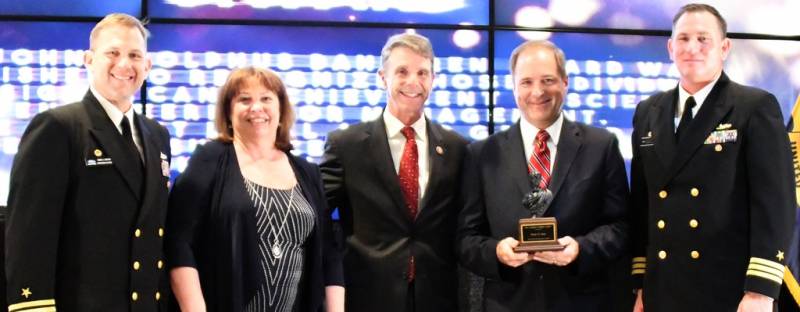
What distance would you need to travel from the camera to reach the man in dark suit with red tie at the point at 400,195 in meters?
3.50

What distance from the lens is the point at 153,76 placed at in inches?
206

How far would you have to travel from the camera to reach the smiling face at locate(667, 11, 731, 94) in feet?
10.7

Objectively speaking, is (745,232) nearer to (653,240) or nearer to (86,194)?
(653,240)

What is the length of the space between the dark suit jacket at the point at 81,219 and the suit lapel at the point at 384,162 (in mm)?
965

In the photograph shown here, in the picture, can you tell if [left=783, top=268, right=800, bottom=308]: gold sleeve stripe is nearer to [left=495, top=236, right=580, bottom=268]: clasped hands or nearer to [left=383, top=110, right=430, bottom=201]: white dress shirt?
[left=495, top=236, right=580, bottom=268]: clasped hands

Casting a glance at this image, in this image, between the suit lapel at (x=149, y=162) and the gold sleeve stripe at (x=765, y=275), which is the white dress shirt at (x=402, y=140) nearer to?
the suit lapel at (x=149, y=162)

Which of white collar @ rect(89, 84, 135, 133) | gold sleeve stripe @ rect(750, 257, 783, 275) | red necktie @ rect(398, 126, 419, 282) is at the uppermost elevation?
white collar @ rect(89, 84, 135, 133)

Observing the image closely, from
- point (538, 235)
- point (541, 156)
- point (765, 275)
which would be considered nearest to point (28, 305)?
point (538, 235)

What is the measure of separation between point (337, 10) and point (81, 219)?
2.98 m

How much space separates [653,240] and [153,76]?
10.7 ft

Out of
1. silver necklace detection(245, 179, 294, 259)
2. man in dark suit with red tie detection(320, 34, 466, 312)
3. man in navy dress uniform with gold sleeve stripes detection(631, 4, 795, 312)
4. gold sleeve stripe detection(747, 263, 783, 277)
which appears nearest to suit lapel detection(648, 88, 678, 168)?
man in navy dress uniform with gold sleeve stripes detection(631, 4, 795, 312)

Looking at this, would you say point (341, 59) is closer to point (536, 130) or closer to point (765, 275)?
point (536, 130)

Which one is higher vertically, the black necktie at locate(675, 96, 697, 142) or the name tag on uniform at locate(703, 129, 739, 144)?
the black necktie at locate(675, 96, 697, 142)

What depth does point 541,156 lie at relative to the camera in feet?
11.4
